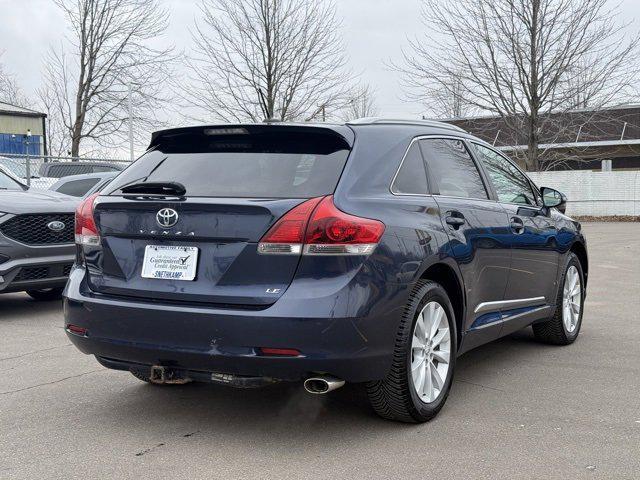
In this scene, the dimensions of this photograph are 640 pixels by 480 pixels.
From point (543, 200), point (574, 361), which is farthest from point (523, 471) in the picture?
point (543, 200)

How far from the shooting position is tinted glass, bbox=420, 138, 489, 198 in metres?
4.39

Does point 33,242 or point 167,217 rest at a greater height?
point 167,217

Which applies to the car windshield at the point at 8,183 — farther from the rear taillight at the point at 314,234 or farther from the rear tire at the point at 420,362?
the rear tire at the point at 420,362

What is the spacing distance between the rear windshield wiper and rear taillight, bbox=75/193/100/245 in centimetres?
22

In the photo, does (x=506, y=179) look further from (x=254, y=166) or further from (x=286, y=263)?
(x=286, y=263)

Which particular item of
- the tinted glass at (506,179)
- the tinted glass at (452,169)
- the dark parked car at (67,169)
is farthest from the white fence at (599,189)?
the tinted glass at (452,169)

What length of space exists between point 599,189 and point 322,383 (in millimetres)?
27475

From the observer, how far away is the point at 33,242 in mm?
7164

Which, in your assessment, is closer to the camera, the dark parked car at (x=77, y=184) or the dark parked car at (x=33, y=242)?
the dark parked car at (x=33, y=242)

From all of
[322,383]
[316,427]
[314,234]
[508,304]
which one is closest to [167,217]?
[314,234]

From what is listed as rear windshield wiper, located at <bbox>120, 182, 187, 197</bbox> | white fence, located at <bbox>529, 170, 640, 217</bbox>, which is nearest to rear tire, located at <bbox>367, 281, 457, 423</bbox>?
rear windshield wiper, located at <bbox>120, 182, 187, 197</bbox>

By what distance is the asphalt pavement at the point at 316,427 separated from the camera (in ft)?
11.0

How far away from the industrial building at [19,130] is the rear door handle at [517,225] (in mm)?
42406

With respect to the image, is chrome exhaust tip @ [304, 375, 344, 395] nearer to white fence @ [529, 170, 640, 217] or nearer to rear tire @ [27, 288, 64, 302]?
rear tire @ [27, 288, 64, 302]
